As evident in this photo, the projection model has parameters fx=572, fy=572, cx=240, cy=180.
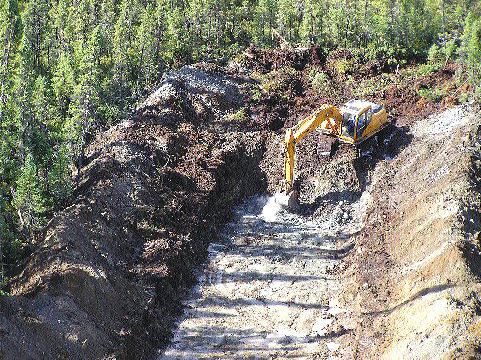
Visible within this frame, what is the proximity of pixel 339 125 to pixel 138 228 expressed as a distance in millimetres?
10862

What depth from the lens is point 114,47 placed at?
35.9 metres

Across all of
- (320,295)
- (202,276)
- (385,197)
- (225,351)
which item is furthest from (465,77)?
(225,351)

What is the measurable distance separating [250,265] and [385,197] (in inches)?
280

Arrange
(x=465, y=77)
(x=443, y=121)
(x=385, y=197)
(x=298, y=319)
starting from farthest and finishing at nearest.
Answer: (x=465, y=77)
(x=443, y=121)
(x=385, y=197)
(x=298, y=319)

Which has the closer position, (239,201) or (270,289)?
(270,289)

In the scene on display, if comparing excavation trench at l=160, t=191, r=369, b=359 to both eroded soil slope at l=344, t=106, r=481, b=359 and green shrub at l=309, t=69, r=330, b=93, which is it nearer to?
eroded soil slope at l=344, t=106, r=481, b=359

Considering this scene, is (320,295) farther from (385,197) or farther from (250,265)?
(385,197)

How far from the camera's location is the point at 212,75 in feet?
113

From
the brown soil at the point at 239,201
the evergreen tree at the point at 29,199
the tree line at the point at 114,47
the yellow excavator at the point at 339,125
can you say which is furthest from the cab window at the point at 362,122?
the evergreen tree at the point at 29,199

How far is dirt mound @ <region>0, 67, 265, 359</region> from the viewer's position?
18.4 meters

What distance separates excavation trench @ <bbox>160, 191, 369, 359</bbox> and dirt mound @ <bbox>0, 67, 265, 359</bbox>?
825 millimetres

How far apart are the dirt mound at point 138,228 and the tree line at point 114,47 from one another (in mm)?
1832

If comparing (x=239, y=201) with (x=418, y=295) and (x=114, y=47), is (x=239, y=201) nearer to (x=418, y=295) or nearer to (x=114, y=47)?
(x=418, y=295)

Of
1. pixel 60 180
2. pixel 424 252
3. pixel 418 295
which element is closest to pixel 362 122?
pixel 424 252
